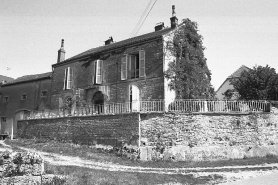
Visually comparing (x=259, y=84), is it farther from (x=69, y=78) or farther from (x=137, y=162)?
(x=69, y=78)

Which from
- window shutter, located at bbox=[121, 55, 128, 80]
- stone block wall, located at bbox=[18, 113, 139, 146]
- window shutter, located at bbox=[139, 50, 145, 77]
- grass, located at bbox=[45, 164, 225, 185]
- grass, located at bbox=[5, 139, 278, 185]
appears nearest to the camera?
grass, located at bbox=[45, 164, 225, 185]

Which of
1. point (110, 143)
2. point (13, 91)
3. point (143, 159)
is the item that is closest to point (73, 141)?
point (110, 143)

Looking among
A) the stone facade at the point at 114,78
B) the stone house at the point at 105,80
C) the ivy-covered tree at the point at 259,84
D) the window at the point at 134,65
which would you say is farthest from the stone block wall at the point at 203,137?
the window at the point at 134,65

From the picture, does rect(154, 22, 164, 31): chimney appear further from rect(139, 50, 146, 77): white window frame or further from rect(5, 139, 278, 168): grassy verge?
rect(5, 139, 278, 168): grassy verge

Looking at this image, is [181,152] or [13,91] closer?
[181,152]

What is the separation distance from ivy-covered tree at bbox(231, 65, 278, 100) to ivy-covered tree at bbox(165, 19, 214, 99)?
8.65ft

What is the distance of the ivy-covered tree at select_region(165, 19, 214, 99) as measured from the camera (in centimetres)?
1744

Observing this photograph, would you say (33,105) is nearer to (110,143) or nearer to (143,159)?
(110,143)

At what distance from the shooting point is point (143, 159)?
13.5m

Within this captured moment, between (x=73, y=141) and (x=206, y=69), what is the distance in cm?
1171

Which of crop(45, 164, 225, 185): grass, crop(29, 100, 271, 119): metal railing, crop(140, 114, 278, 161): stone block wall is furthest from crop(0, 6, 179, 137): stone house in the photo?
crop(45, 164, 225, 185): grass

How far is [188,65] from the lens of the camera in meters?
18.1

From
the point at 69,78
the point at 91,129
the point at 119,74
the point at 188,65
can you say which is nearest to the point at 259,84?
the point at 188,65

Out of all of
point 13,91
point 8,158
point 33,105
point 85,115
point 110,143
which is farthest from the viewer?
point 13,91
